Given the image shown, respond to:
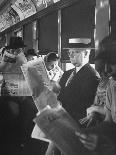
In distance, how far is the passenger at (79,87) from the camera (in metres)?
3.13

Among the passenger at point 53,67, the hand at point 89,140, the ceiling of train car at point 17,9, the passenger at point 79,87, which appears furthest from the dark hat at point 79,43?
the ceiling of train car at point 17,9

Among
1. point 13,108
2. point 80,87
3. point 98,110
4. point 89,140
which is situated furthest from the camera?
point 13,108

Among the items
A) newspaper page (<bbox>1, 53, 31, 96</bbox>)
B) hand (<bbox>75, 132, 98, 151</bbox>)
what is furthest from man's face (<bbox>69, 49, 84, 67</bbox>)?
hand (<bbox>75, 132, 98, 151</bbox>)

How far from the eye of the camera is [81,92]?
10.5ft

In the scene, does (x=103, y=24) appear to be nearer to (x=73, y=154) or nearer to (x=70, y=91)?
(x=70, y=91)

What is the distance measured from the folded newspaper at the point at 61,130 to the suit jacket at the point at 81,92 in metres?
1.44

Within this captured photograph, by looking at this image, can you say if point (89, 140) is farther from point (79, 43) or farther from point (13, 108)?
point (13, 108)

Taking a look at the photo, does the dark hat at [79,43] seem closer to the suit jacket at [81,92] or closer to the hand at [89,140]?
the suit jacket at [81,92]

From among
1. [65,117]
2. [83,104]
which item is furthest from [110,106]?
[83,104]

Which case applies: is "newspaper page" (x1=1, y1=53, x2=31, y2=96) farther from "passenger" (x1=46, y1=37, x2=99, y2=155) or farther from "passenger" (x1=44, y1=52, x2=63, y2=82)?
"passenger" (x1=44, y1=52, x2=63, y2=82)

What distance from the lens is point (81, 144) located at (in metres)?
1.57

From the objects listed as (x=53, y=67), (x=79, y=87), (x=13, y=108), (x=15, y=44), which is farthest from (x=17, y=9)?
(x=79, y=87)

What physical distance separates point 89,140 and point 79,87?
172 centimetres

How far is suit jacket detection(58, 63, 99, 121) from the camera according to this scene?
313 centimetres
